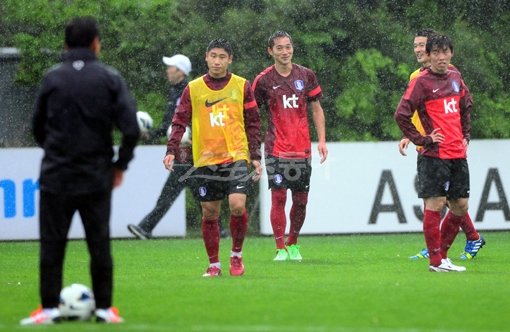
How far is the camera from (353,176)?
20.5 metres

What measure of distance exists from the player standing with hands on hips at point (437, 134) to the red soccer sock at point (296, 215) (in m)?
2.60

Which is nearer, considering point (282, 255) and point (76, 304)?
point (76, 304)

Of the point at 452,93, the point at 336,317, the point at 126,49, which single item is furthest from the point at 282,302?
the point at 126,49

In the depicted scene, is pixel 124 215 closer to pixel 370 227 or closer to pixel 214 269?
pixel 370 227

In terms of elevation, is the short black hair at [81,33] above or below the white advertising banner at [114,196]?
above

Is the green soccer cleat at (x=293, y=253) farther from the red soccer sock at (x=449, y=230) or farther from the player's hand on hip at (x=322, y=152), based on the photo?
the red soccer sock at (x=449, y=230)

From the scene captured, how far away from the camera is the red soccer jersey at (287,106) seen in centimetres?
1569

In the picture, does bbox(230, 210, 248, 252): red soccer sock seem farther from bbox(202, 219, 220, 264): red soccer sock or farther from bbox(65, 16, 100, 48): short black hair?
bbox(65, 16, 100, 48): short black hair

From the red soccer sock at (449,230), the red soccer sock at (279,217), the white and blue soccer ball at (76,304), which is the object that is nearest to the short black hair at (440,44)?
the red soccer sock at (449,230)

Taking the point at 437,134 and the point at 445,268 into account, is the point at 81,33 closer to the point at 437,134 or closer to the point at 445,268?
the point at 437,134

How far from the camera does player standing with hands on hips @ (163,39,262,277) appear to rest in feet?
42.8

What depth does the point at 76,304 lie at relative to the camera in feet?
30.6

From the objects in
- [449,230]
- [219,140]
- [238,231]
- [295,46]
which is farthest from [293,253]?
[295,46]

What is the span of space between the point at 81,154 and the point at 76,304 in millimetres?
994
